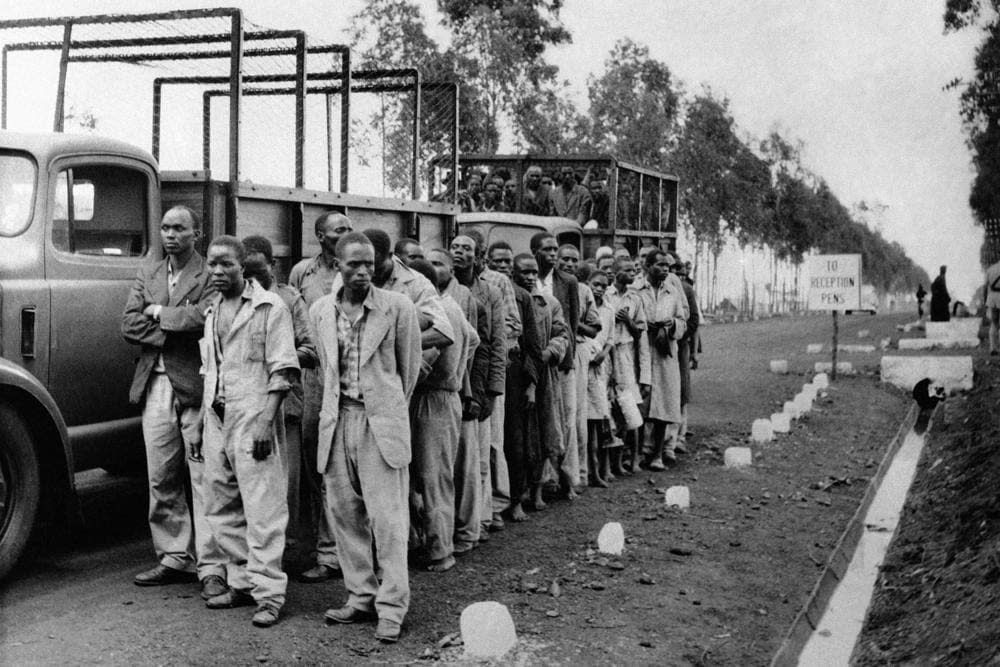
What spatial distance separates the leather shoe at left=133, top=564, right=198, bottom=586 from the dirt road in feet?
0.22

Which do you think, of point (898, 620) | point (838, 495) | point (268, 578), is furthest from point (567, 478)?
point (268, 578)

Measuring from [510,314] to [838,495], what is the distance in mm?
3473

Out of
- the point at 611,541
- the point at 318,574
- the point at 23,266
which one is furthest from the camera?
the point at 611,541

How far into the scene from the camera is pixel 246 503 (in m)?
4.95

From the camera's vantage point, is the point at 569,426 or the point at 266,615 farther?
the point at 569,426

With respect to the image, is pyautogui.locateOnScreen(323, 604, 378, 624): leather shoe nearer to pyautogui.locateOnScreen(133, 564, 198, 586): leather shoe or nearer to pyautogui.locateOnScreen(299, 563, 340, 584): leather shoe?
pyautogui.locateOnScreen(299, 563, 340, 584): leather shoe

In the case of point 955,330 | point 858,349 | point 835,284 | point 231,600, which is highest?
point 835,284

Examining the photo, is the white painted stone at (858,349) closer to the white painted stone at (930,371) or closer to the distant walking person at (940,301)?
the distant walking person at (940,301)

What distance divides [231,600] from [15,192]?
2401mm

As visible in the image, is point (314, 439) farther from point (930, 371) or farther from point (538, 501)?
point (930, 371)

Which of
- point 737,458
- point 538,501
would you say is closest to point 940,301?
point 737,458

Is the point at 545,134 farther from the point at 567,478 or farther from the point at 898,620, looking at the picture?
the point at 898,620

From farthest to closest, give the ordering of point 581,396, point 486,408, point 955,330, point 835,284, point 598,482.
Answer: point 955,330
point 835,284
point 598,482
point 581,396
point 486,408

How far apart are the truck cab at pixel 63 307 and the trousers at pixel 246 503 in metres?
1.01
